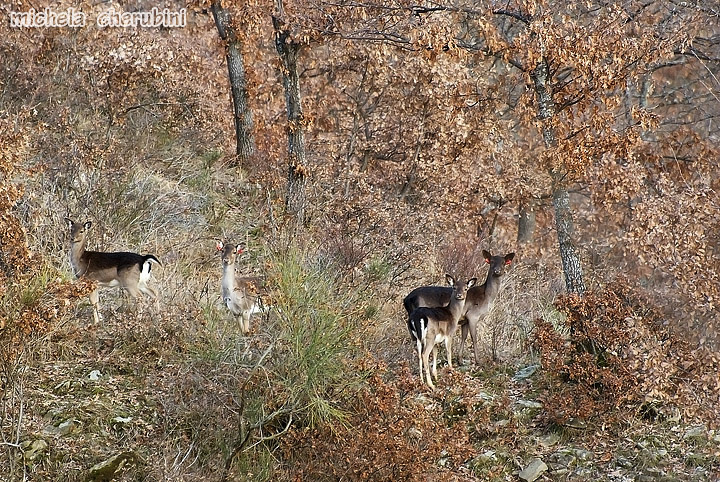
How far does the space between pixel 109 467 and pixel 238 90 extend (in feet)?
34.6

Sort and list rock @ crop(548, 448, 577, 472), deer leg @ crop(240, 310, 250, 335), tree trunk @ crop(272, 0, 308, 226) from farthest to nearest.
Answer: tree trunk @ crop(272, 0, 308, 226) < deer leg @ crop(240, 310, 250, 335) < rock @ crop(548, 448, 577, 472)

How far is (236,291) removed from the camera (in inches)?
451

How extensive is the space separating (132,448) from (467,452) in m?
3.15

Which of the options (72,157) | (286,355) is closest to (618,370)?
(286,355)

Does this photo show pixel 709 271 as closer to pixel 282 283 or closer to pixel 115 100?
pixel 282 283

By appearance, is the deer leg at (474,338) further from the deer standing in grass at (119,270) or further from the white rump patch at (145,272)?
the white rump patch at (145,272)

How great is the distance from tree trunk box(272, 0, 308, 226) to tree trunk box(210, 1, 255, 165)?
2249 millimetres

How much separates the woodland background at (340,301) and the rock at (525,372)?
0.16ft

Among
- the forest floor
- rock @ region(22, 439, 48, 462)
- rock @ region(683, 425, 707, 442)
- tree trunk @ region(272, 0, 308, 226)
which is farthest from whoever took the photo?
tree trunk @ region(272, 0, 308, 226)

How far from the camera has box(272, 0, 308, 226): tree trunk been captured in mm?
15828

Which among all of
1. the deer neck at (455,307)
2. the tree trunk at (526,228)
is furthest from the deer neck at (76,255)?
the tree trunk at (526,228)

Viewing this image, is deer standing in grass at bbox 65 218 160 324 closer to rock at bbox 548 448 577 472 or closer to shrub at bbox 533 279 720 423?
shrub at bbox 533 279 720 423

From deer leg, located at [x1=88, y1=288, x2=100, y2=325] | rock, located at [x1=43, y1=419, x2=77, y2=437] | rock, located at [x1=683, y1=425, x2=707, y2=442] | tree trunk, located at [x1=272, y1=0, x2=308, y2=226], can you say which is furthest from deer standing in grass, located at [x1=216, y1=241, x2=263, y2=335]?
rock, located at [x1=683, y1=425, x2=707, y2=442]

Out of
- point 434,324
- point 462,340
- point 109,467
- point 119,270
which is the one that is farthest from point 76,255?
point 462,340
